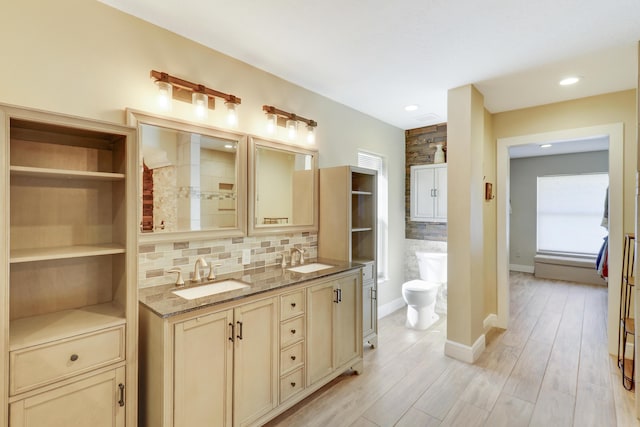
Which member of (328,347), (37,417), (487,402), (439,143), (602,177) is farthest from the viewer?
(602,177)

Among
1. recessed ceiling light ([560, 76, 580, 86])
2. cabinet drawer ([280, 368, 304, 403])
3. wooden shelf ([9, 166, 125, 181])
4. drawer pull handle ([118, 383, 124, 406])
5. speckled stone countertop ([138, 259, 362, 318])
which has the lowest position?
cabinet drawer ([280, 368, 304, 403])

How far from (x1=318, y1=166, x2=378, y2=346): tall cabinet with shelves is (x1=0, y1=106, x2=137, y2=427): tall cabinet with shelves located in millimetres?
1781

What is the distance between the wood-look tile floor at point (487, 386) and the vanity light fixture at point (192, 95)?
219cm

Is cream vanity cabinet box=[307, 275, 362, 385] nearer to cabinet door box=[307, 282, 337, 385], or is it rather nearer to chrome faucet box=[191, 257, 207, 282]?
cabinet door box=[307, 282, 337, 385]

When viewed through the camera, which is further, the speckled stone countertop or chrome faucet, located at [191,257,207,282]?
chrome faucet, located at [191,257,207,282]

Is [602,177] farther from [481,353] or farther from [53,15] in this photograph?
[53,15]

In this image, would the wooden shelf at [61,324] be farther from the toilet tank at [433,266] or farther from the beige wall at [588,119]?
the beige wall at [588,119]

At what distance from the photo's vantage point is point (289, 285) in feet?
7.02

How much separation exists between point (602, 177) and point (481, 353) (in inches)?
204

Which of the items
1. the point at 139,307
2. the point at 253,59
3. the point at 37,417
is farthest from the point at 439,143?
the point at 37,417

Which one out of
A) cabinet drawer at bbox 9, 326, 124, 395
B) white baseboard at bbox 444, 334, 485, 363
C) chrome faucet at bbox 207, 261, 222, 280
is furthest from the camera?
white baseboard at bbox 444, 334, 485, 363

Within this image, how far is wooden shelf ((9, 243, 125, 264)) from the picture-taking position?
54.1 inches

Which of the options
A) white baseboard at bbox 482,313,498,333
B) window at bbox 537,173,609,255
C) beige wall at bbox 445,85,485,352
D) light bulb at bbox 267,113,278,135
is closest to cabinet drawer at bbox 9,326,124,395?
light bulb at bbox 267,113,278,135

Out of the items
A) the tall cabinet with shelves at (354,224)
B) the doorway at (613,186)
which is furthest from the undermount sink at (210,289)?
the doorway at (613,186)
